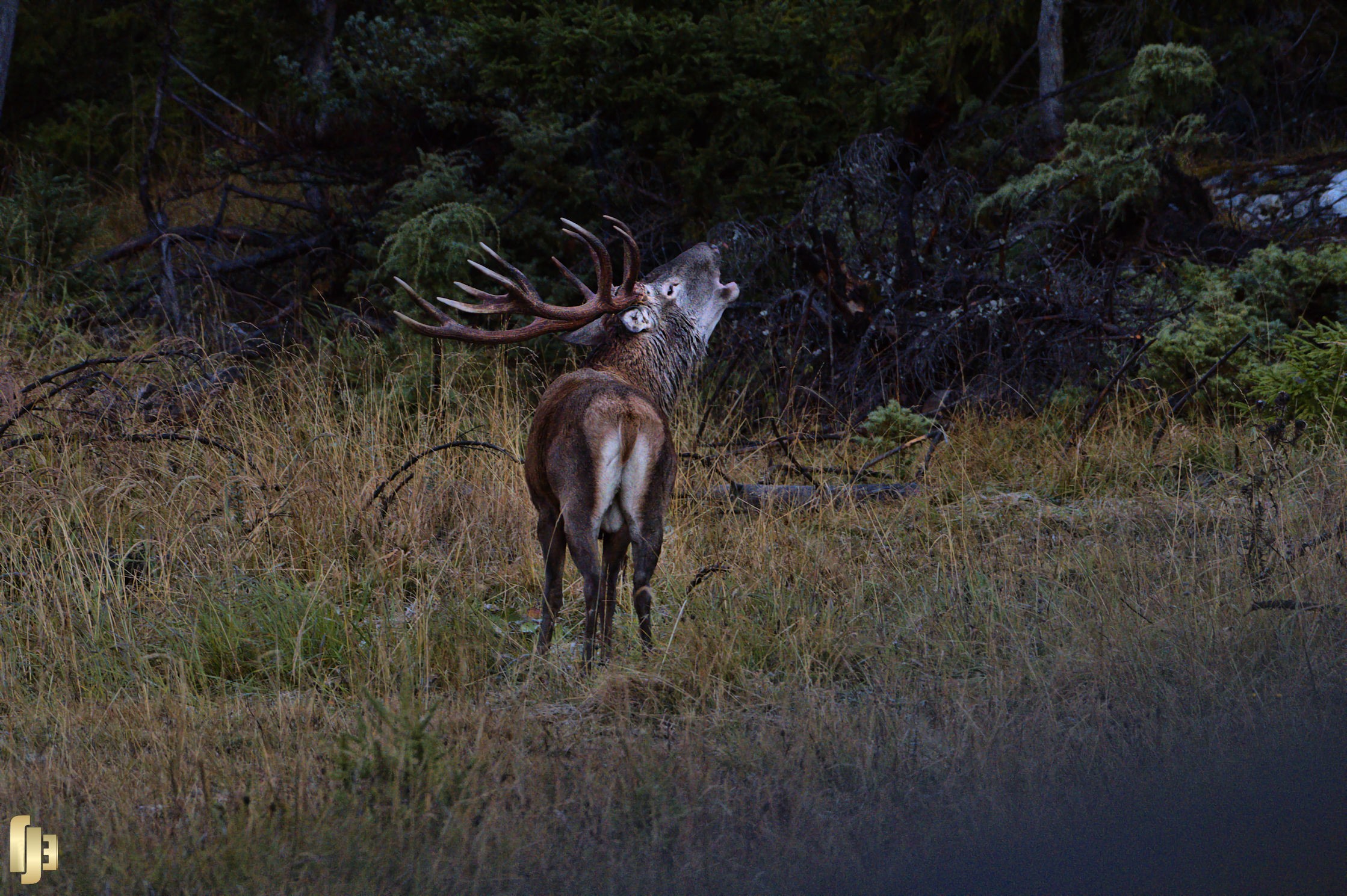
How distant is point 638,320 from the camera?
4.64m

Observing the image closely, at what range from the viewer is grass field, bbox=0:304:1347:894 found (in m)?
2.77

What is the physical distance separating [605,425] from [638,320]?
3.09ft

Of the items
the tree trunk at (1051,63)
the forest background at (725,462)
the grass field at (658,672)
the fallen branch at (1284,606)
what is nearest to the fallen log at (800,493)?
the forest background at (725,462)

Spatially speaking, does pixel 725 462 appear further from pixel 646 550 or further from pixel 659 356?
pixel 646 550

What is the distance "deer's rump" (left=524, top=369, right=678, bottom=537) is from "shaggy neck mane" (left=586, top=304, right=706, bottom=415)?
0.44 meters

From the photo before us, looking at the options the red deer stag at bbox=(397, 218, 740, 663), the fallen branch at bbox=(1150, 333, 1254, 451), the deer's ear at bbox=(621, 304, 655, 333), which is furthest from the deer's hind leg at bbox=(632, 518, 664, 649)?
the fallen branch at bbox=(1150, 333, 1254, 451)

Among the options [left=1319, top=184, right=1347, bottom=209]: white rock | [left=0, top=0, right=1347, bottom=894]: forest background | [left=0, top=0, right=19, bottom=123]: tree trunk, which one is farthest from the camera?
[left=1319, top=184, right=1347, bottom=209]: white rock

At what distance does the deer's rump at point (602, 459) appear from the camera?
12.5 ft

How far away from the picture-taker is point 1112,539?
5242 millimetres

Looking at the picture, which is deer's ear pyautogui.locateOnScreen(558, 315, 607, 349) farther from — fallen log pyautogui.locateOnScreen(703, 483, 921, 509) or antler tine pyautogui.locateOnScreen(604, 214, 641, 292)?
fallen log pyautogui.locateOnScreen(703, 483, 921, 509)

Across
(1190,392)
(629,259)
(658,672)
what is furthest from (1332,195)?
(658,672)

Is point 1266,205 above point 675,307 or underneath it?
above

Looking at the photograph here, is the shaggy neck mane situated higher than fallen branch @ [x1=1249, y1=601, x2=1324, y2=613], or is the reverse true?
the shaggy neck mane

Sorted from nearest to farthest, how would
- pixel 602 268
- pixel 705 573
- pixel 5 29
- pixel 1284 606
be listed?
pixel 1284 606
pixel 602 268
pixel 705 573
pixel 5 29
